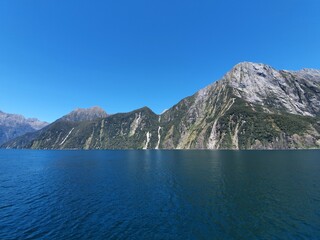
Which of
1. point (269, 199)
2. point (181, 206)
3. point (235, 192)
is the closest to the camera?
point (181, 206)

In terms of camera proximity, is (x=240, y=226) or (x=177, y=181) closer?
(x=240, y=226)

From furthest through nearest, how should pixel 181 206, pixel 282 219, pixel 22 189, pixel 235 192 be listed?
pixel 22 189 → pixel 235 192 → pixel 181 206 → pixel 282 219

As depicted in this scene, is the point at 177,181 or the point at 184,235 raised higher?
the point at 177,181

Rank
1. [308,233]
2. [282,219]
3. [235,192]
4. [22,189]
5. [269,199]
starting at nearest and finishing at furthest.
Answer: [308,233] < [282,219] < [269,199] < [235,192] < [22,189]

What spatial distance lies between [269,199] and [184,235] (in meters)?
28.8

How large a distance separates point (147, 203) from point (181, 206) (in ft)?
27.2

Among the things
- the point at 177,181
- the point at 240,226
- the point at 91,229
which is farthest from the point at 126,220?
the point at 177,181

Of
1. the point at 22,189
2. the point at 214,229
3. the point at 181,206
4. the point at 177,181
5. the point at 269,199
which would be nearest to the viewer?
the point at 214,229

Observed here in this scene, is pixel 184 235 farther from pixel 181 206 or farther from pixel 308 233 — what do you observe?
pixel 308 233

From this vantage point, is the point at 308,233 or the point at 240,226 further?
the point at 240,226

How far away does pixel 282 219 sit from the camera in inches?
1517

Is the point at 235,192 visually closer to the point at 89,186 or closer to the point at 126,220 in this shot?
the point at 126,220

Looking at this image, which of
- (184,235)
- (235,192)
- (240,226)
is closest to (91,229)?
(184,235)

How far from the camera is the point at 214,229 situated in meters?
35.2
